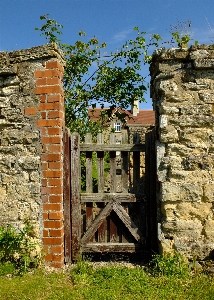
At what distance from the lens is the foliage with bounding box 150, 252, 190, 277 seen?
3.31 m

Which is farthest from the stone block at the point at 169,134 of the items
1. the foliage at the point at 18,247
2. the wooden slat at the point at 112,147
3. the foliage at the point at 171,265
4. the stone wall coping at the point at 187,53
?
the foliage at the point at 18,247

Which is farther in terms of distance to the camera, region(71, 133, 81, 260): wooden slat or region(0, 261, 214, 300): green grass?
region(71, 133, 81, 260): wooden slat

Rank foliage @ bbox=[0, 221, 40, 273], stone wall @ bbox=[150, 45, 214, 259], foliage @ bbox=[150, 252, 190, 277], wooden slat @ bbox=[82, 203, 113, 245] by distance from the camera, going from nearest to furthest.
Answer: foliage @ bbox=[150, 252, 190, 277], stone wall @ bbox=[150, 45, 214, 259], foliage @ bbox=[0, 221, 40, 273], wooden slat @ bbox=[82, 203, 113, 245]

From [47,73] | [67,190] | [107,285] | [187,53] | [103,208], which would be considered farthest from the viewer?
[103,208]

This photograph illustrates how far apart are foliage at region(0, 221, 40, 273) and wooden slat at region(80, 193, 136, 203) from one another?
76cm

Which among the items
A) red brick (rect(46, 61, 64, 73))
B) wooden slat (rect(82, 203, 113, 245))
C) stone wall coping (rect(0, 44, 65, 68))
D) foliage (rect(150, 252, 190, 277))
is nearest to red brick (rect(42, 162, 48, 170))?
wooden slat (rect(82, 203, 113, 245))

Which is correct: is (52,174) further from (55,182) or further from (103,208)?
(103,208)

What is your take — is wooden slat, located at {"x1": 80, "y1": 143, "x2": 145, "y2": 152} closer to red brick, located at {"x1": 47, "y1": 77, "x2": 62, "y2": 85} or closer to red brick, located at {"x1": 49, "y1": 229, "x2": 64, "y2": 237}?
red brick, located at {"x1": 47, "y1": 77, "x2": 62, "y2": 85}

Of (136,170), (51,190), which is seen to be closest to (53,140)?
(51,190)

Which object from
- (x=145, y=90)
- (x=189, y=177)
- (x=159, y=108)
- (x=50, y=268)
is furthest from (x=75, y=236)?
(x=145, y=90)

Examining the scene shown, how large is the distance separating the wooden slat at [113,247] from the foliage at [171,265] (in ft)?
1.26

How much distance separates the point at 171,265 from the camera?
3.35 m

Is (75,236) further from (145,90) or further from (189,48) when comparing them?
(145,90)

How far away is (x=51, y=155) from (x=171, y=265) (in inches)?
73.6
